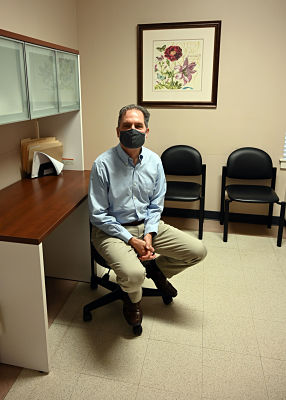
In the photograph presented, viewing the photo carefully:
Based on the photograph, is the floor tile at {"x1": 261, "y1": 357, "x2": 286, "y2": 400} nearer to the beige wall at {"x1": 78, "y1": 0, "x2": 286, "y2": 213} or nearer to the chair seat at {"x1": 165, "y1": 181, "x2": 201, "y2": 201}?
the chair seat at {"x1": 165, "y1": 181, "x2": 201, "y2": 201}

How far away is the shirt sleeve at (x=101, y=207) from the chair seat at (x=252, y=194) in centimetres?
144

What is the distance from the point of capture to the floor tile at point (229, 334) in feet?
6.26

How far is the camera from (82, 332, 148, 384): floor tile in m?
1.73

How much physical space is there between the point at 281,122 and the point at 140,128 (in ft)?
6.16

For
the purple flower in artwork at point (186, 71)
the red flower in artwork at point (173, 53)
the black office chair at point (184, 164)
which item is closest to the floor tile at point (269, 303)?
the black office chair at point (184, 164)

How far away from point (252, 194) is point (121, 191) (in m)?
1.57

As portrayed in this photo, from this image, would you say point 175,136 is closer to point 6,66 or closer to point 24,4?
point 24,4

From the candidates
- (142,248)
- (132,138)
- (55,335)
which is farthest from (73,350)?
(132,138)

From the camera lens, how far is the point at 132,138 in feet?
6.38

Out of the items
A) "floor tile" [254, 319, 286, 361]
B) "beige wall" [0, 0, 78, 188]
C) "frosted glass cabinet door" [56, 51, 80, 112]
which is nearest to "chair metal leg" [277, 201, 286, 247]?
"floor tile" [254, 319, 286, 361]

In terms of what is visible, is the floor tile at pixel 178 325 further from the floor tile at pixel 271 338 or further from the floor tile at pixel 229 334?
the floor tile at pixel 271 338

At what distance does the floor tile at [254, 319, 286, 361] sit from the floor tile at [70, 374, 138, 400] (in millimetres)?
754

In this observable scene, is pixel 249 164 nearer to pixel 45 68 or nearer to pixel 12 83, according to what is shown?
pixel 45 68

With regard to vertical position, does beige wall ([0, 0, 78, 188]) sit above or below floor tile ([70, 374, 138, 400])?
above
